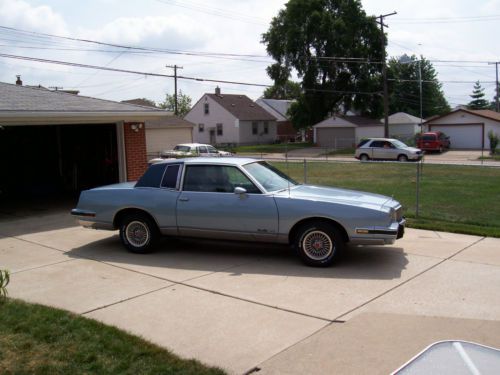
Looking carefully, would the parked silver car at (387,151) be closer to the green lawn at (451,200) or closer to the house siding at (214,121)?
the green lawn at (451,200)

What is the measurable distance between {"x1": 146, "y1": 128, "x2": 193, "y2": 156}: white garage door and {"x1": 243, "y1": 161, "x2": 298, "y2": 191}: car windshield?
33182 millimetres

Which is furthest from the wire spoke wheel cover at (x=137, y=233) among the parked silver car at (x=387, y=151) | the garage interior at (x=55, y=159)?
the parked silver car at (x=387, y=151)

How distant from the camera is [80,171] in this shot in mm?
17906

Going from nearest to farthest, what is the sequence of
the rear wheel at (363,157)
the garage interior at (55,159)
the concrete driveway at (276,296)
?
the concrete driveway at (276,296) → the garage interior at (55,159) → the rear wheel at (363,157)

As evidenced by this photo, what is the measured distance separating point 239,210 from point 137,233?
1.76 meters

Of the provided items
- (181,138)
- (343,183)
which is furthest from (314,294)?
(181,138)

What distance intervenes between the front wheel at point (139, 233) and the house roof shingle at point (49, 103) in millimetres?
4180

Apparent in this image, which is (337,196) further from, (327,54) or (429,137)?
(327,54)

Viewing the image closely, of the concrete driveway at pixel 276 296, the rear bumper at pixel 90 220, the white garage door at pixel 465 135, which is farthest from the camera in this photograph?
the white garage door at pixel 465 135

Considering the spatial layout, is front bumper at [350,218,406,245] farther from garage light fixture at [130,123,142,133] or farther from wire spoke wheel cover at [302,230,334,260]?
garage light fixture at [130,123,142,133]

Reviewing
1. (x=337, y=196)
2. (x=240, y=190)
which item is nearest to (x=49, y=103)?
(x=240, y=190)

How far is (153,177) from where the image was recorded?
840 cm

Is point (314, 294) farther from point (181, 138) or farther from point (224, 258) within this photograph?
point (181, 138)

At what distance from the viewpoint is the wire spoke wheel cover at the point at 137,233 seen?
8.20 metres
